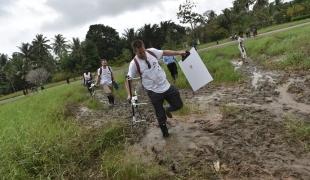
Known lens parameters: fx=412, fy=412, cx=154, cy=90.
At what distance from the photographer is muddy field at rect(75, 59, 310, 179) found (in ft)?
18.4

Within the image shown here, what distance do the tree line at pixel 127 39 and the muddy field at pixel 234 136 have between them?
145 feet

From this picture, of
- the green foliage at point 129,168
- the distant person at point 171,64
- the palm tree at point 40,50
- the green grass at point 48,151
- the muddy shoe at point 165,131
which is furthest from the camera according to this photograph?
the palm tree at point 40,50

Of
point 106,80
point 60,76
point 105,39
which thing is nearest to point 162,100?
point 106,80

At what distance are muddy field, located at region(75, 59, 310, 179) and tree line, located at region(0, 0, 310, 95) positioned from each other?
44.2 metres

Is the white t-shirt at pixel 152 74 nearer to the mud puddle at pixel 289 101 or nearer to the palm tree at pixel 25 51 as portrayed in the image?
the mud puddle at pixel 289 101

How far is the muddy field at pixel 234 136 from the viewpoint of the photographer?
561 cm

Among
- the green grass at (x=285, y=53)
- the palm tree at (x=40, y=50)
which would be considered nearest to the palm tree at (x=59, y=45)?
the palm tree at (x=40, y=50)

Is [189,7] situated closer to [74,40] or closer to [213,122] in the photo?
[74,40]

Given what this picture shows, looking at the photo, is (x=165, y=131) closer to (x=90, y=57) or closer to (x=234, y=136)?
(x=234, y=136)

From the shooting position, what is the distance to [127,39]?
70.4 meters

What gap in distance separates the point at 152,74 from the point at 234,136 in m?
1.77

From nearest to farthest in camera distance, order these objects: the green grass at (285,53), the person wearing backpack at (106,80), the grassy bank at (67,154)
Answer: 1. the grassy bank at (67,154)
2. the person wearing backpack at (106,80)
3. the green grass at (285,53)

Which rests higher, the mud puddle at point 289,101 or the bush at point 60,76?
the mud puddle at point 289,101

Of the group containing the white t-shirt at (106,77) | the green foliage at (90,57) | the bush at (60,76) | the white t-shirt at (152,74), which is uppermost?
the white t-shirt at (152,74)
